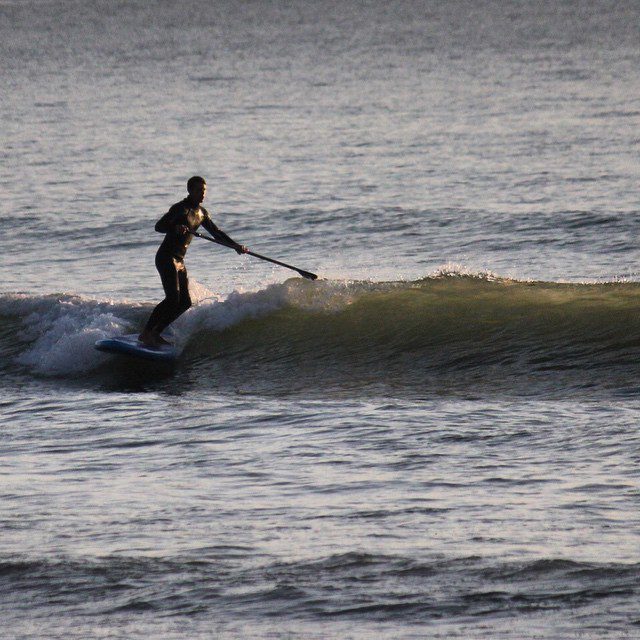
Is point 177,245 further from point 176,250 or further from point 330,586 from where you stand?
point 330,586

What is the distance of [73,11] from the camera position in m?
117

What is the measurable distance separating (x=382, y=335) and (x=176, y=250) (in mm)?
2942

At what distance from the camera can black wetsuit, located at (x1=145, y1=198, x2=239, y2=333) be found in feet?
43.3

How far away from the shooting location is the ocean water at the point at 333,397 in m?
7.43

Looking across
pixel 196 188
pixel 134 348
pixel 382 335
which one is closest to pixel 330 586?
pixel 196 188

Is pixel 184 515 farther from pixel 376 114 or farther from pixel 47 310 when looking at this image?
pixel 376 114

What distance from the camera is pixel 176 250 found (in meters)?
13.3

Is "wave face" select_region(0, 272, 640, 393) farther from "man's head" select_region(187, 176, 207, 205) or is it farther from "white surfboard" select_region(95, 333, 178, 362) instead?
"man's head" select_region(187, 176, 207, 205)

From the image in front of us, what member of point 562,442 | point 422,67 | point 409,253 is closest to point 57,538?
point 562,442

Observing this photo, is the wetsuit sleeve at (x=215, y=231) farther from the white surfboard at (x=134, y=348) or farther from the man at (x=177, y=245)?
the white surfboard at (x=134, y=348)

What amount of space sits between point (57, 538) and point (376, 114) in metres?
37.2

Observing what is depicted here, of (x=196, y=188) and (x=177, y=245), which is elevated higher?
(x=196, y=188)

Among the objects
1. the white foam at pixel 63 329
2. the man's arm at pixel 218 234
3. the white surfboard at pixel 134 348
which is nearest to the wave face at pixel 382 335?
the white foam at pixel 63 329

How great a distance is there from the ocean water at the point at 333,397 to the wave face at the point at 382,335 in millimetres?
47
